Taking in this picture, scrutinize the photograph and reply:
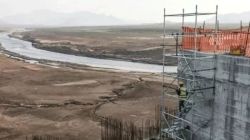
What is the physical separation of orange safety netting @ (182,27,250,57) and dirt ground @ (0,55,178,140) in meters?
9.77

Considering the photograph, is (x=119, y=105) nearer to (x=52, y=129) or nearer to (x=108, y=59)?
(x=52, y=129)

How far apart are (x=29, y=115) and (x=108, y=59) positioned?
4015cm

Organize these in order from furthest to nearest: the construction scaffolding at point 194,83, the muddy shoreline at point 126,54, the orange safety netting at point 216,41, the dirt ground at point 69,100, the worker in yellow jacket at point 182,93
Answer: the muddy shoreline at point 126,54 < the dirt ground at point 69,100 < the worker in yellow jacket at point 182,93 < the orange safety netting at point 216,41 < the construction scaffolding at point 194,83

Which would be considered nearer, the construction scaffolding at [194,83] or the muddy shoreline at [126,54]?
the construction scaffolding at [194,83]

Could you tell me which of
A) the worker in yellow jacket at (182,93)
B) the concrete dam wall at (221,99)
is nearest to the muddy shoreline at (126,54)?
the worker in yellow jacket at (182,93)

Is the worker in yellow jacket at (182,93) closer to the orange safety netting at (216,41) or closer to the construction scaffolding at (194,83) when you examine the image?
the construction scaffolding at (194,83)

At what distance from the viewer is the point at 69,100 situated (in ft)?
103

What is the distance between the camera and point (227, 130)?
44.2 feet

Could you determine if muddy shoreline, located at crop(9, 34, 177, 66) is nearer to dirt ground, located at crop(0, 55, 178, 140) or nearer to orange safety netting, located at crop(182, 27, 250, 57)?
dirt ground, located at crop(0, 55, 178, 140)

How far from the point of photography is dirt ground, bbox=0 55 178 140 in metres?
24.3

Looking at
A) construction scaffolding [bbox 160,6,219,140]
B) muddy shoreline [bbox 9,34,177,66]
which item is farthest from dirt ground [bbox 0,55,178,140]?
muddy shoreline [bbox 9,34,177,66]

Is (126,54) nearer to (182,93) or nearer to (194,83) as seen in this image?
(182,93)

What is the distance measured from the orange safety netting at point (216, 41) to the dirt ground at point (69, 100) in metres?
9.77

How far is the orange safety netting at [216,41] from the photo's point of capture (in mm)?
14234
